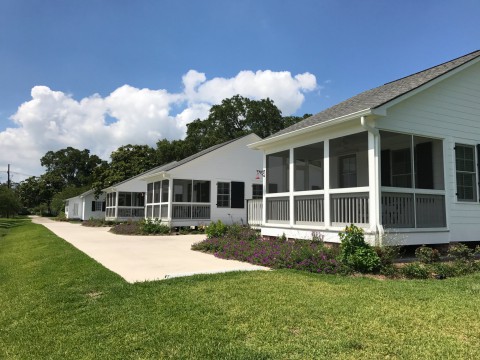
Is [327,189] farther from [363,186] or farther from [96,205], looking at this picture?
[96,205]

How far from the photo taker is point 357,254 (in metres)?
7.27

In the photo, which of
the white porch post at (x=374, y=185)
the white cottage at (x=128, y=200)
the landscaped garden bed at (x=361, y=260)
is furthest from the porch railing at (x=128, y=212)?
the white porch post at (x=374, y=185)

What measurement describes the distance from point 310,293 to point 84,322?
3.08 m

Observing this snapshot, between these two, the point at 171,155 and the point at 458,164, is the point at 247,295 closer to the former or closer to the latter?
the point at 458,164

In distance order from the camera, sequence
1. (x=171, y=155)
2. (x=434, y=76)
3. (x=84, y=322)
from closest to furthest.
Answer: (x=84, y=322) < (x=434, y=76) < (x=171, y=155)

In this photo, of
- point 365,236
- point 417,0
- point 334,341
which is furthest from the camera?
point 417,0

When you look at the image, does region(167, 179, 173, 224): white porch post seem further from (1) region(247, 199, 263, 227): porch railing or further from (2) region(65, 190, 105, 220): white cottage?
(2) region(65, 190, 105, 220): white cottage

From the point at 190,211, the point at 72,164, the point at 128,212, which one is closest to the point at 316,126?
the point at 190,211

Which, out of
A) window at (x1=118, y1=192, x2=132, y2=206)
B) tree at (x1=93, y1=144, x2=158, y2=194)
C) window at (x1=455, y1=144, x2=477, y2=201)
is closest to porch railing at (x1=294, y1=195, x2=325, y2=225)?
window at (x1=455, y1=144, x2=477, y2=201)

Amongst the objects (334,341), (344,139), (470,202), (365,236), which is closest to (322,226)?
(365,236)

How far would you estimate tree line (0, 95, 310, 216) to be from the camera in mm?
37906

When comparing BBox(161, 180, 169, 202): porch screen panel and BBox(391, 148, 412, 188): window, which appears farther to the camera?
BBox(161, 180, 169, 202): porch screen panel

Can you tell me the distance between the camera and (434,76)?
9.58 metres

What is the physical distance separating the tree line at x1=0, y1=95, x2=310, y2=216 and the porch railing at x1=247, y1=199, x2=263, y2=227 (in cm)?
2342
